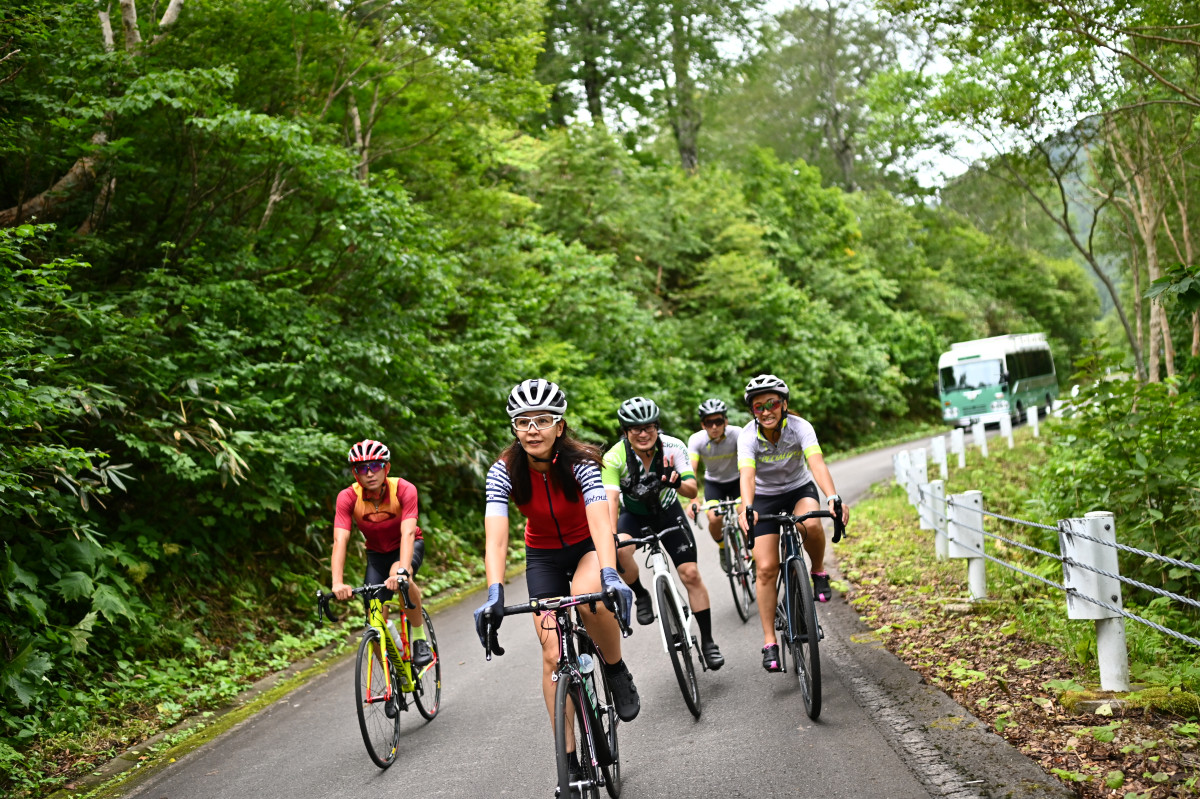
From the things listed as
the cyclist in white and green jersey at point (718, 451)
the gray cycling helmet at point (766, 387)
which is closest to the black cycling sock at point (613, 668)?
the gray cycling helmet at point (766, 387)

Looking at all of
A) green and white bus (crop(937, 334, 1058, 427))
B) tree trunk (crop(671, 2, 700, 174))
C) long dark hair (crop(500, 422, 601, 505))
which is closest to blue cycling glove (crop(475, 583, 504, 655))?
long dark hair (crop(500, 422, 601, 505))

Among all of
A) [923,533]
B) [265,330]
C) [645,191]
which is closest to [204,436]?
[265,330]

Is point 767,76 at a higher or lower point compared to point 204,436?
higher

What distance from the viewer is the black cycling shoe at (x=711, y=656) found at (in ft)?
23.3

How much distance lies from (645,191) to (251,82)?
19.8m

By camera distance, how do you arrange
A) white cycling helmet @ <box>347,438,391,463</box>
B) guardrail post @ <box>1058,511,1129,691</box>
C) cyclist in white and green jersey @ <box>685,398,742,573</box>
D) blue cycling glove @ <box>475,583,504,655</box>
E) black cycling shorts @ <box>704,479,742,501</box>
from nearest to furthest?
blue cycling glove @ <box>475,583,504,655</box>, guardrail post @ <box>1058,511,1129,691</box>, white cycling helmet @ <box>347,438,391,463</box>, cyclist in white and green jersey @ <box>685,398,742,573</box>, black cycling shorts @ <box>704,479,742,501</box>

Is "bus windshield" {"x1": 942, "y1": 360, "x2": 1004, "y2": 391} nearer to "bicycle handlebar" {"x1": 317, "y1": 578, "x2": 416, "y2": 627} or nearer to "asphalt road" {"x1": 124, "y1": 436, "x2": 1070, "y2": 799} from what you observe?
"asphalt road" {"x1": 124, "y1": 436, "x2": 1070, "y2": 799}

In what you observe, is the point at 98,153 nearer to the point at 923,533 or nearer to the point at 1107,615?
the point at 1107,615

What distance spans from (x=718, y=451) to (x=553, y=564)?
14.6ft

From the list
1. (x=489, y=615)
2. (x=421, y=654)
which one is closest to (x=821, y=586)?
(x=421, y=654)

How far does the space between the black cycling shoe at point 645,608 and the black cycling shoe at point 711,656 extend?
500mm

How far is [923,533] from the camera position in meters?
13.2

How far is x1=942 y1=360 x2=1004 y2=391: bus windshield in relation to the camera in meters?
32.3

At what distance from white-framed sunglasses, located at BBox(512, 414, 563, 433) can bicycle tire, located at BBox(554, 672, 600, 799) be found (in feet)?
4.06
